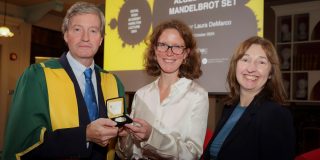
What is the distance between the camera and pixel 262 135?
1.49 meters

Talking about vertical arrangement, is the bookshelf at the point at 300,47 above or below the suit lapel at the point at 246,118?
above

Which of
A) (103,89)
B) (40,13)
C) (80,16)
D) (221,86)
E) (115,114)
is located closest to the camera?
(115,114)

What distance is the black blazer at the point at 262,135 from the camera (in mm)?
1447

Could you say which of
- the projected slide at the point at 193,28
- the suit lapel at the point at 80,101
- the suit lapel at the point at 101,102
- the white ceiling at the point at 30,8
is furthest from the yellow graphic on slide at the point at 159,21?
the white ceiling at the point at 30,8

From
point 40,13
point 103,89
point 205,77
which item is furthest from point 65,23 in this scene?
point 40,13

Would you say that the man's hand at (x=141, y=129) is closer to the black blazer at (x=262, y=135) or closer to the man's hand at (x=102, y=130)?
the man's hand at (x=102, y=130)

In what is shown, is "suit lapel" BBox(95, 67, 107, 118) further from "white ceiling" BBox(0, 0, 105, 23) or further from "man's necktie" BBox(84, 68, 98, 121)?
"white ceiling" BBox(0, 0, 105, 23)

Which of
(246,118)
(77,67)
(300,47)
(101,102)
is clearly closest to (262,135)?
(246,118)

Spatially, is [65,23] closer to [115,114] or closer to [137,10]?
[115,114]

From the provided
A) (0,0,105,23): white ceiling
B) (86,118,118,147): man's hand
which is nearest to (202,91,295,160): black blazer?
(86,118,118,147): man's hand

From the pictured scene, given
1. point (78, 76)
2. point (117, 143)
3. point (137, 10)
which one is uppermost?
point (137, 10)

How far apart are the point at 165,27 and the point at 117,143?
2.25ft

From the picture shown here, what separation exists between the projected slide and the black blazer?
3.46ft

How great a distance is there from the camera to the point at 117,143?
72.4 inches
